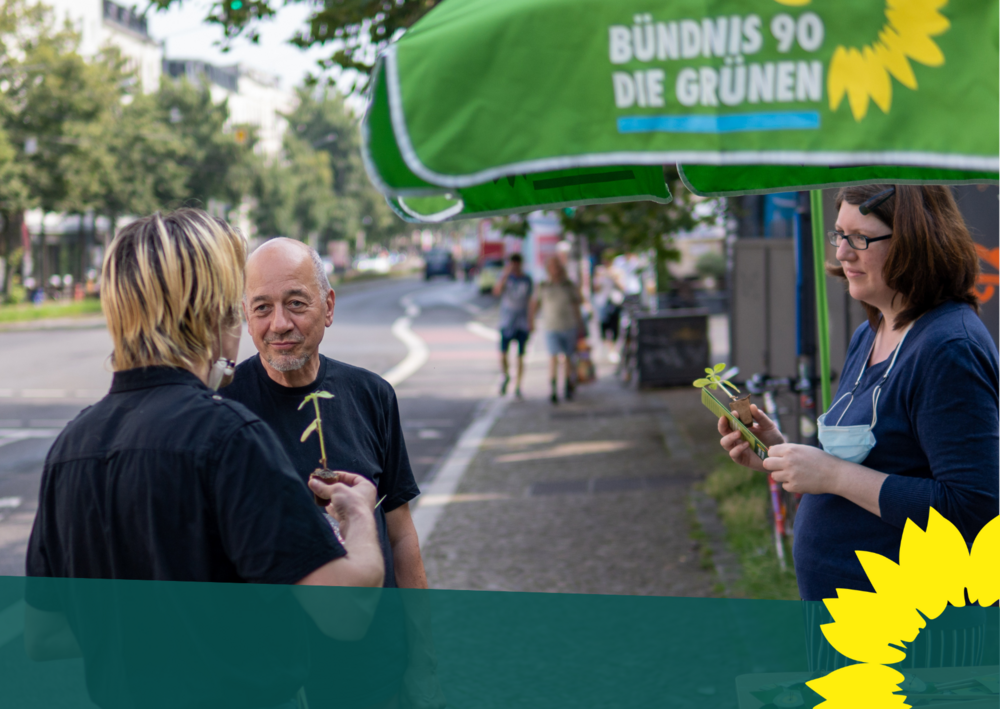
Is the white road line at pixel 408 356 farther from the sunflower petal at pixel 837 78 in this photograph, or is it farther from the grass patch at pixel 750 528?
the sunflower petal at pixel 837 78

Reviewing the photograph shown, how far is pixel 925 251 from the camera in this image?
2.22 metres

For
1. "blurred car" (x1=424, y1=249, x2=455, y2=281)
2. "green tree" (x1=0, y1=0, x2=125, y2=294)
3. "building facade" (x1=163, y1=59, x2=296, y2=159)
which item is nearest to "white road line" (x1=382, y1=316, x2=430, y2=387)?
"green tree" (x1=0, y1=0, x2=125, y2=294)

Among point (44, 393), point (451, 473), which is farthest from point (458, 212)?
point (44, 393)

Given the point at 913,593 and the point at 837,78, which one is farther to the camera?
the point at 913,593

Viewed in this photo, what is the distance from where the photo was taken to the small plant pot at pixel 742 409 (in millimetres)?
2447

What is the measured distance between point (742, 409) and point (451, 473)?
281 inches

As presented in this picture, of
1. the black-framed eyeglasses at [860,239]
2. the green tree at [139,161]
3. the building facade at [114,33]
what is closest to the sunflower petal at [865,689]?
the black-framed eyeglasses at [860,239]

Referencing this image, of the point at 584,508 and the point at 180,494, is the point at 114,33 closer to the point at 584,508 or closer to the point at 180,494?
the point at 584,508

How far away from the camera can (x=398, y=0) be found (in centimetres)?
771

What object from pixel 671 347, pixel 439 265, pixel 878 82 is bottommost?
pixel 439 265

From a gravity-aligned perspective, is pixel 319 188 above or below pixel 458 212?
above

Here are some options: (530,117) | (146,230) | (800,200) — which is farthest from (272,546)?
(800,200)

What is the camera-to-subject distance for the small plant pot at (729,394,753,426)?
2.45 m

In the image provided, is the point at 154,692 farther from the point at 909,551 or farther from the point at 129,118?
the point at 129,118
